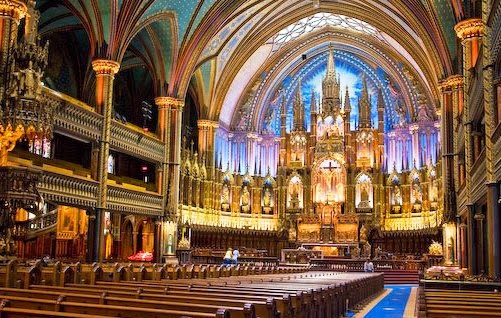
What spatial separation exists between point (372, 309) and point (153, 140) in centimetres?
1812

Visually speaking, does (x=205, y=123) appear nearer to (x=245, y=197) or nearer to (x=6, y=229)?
(x=245, y=197)

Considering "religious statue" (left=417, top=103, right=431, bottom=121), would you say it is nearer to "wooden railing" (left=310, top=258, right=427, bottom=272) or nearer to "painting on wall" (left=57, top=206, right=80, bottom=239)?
"wooden railing" (left=310, top=258, right=427, bottom=272)

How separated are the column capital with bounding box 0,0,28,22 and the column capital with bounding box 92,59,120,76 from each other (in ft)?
25.2

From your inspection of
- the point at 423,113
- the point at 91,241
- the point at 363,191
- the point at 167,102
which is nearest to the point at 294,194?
the point at 363,191

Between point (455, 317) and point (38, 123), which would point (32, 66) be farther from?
point (455, 317)

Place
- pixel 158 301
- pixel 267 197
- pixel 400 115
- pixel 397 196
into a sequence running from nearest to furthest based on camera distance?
pixel 158 301 < pixel 397 196 < pixel 400 115 < pixel 267 197

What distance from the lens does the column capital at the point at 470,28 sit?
2031cm

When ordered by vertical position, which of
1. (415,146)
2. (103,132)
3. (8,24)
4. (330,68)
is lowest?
(103,132)

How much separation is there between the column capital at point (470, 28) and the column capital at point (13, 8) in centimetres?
1515

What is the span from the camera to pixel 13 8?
18.0m

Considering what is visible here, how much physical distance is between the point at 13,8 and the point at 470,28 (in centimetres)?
1573

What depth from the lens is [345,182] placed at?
38469mm

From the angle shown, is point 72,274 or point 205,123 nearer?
point 72,274

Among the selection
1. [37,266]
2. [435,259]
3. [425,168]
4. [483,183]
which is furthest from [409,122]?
[37,266]
